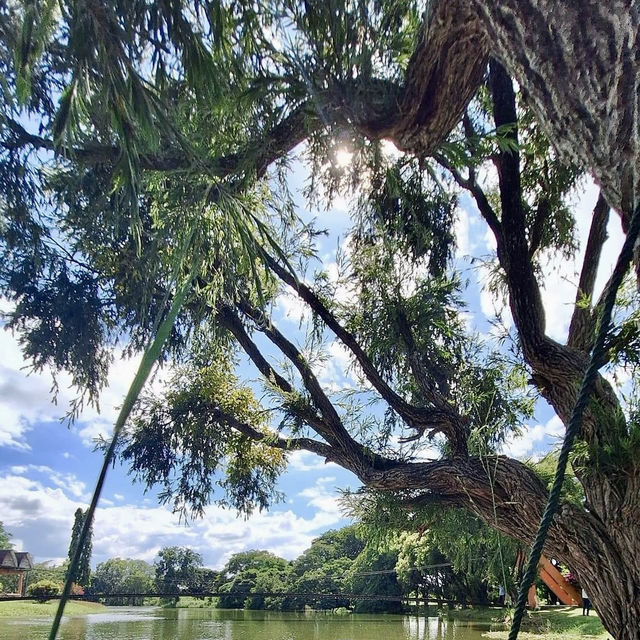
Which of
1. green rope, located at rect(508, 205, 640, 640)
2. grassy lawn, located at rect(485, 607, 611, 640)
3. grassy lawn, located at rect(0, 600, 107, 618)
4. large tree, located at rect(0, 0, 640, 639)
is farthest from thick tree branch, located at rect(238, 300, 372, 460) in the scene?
grassy lawn, located at rect(0, 600, 107, 618)

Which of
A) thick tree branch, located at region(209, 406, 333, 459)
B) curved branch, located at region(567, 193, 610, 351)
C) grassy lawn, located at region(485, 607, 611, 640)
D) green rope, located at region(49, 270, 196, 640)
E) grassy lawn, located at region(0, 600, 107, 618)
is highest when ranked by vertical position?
curved branch, located at region(567, 193, 610, 351)

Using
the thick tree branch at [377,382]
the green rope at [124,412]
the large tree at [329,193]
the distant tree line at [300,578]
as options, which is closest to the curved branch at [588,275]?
the large tree at [329,193]

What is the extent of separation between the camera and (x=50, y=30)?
1.61 meters

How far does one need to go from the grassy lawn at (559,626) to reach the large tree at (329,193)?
17.4ft

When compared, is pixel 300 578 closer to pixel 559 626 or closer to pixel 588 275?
pixel 559 626

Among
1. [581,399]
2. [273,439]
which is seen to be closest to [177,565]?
[273,439]

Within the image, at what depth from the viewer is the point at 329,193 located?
3.79 metres

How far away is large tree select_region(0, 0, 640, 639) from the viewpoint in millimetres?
1543

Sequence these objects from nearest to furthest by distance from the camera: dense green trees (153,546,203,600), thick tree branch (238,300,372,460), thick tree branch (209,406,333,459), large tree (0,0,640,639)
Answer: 1. large tree (0,0,640,639)
2. thick tree branch (238,300,372,460)
3. thick tree branch (209,406,333,459)
4. dense green trees (153,546,203,600)

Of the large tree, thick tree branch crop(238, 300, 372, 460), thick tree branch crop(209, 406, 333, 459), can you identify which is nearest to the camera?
the large tree

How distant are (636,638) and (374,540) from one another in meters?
2.68

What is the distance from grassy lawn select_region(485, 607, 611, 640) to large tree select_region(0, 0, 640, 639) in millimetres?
5305

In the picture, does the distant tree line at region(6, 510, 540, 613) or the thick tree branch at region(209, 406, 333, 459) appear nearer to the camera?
the thick tree branch at region(209, 406, 333, 459)

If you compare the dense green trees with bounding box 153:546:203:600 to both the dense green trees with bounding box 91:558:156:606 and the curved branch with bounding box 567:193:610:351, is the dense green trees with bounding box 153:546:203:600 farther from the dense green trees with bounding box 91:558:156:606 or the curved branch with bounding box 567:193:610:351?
the curved branch with bounding box 567:193:610:351
